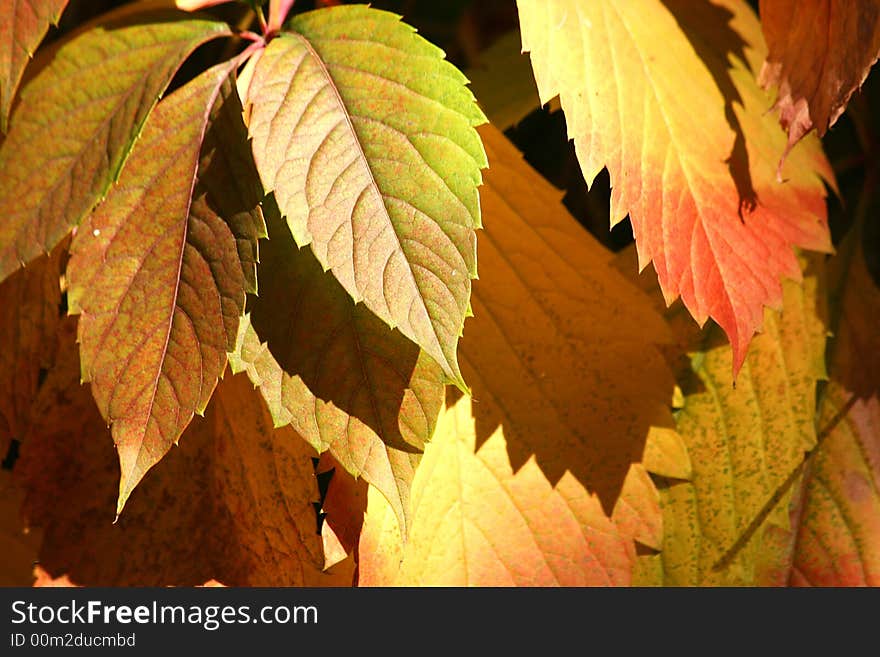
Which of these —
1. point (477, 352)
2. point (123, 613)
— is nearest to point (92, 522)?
point (123, 613)

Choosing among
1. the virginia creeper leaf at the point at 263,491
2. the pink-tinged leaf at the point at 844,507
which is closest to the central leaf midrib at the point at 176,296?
the virginia creeper leaf at the point at 263,491

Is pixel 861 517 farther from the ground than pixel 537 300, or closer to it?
closer to it

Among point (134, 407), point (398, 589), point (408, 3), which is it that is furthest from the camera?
point (408, 3)

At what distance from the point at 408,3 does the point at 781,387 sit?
485mm

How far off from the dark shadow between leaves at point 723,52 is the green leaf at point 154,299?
32 centimetres

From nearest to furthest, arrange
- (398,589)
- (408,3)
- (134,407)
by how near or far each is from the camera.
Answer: (134,407) → (398,589) → (408,3)

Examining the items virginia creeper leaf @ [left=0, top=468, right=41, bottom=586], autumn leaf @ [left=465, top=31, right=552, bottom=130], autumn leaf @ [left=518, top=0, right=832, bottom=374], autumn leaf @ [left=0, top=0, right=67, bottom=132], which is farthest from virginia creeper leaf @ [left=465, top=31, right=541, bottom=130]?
virginia creeper leaf @ [left=0, top=468, right=41, bottom=586]

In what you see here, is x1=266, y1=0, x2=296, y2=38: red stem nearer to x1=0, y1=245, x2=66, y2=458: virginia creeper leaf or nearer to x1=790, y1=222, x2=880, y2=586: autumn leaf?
x1=0, y1=245, x2=66, y2=458: virginia creeper leaf

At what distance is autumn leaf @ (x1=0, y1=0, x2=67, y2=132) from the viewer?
0.48 metres

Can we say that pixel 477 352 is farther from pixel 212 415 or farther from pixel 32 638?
pixel 32 638

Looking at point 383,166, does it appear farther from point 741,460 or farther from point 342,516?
point 741,460

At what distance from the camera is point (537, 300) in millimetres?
634

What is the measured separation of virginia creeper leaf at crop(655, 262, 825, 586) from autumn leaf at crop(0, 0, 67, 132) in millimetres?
491

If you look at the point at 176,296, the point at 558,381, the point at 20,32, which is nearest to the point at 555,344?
the point at 558,381
